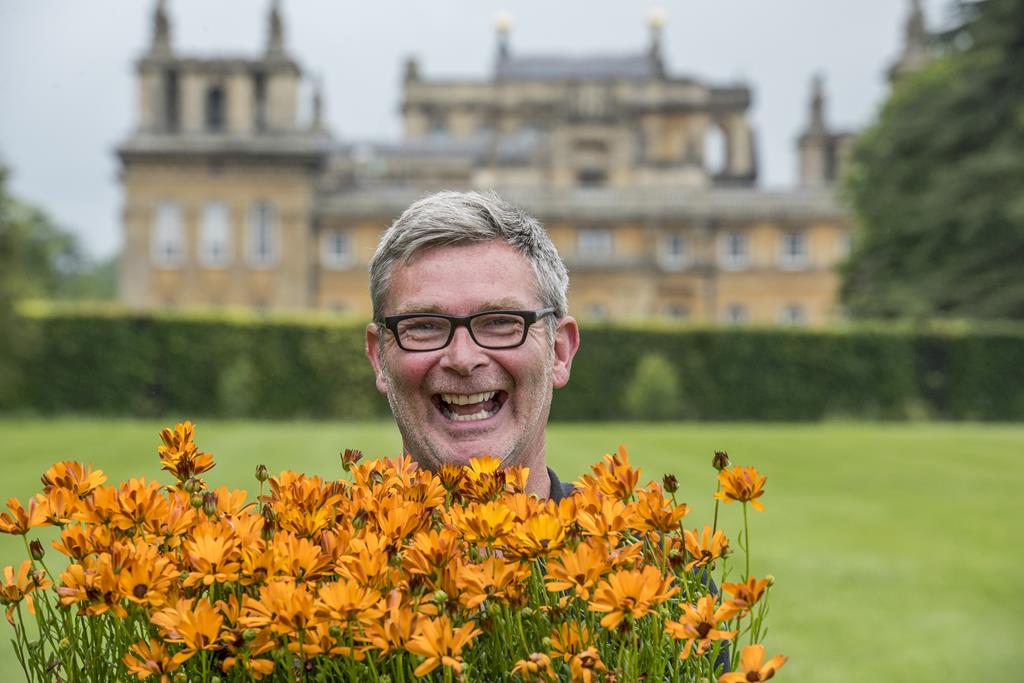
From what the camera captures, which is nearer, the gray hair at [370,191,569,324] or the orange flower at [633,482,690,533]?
the orange flower at [633,482,690,533]

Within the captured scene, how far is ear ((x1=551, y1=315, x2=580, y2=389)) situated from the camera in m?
2.94

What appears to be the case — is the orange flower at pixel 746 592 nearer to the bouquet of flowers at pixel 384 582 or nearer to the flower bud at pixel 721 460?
the bouquet of flowers at pixel 384 582

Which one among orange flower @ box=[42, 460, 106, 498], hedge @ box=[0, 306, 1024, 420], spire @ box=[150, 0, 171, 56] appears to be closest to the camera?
orange flower @ box=[42, 460, 106, 498]

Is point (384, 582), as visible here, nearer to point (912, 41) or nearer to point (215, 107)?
point (215, 107)

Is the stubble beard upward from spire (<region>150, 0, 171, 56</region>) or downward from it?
downward

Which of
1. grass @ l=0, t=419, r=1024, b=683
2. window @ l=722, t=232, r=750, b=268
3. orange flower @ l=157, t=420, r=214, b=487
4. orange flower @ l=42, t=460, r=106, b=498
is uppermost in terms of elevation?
window @ l=722, t=232, r=750, b=268

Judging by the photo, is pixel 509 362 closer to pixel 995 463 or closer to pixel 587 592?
pixel 587 592

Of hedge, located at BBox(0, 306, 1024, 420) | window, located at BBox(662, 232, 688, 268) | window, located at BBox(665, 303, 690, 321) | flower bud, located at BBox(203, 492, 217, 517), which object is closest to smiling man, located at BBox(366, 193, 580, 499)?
flower bud, located at BBox(203, 492, 217, 517)

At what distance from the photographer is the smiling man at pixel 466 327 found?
103 inches

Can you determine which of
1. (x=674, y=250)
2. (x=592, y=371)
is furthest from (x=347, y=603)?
(x=674, y=250)

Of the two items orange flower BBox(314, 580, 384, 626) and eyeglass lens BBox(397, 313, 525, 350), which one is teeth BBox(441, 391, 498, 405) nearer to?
eyeglass lens BBox(397, 313, 525, 350)

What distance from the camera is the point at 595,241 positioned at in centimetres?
5328

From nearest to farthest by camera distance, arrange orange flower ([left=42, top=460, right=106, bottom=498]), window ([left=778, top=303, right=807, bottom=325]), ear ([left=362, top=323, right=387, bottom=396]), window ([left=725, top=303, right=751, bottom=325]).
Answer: orange flower ([left=42, top=460, right=106, bottom=498])
ear ([left=362, top=323, right=387, bottom=396])
window ([left=725, top=303, right=751, bottom=325])
window ([left=778, top=303, right=807, bottom=325])

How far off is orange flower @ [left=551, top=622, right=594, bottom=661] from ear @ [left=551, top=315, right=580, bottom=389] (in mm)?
1108
